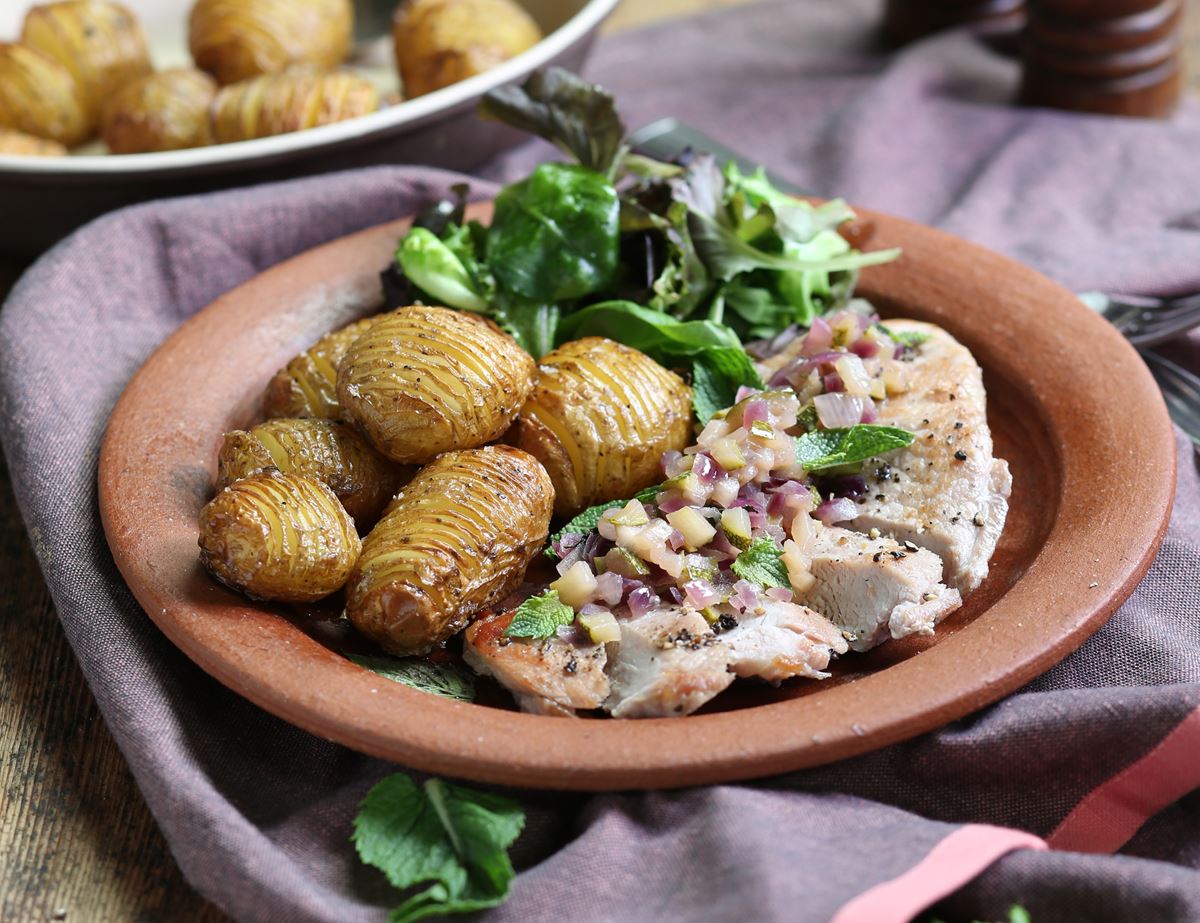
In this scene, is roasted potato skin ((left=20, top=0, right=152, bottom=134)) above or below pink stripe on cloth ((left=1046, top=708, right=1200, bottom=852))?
above

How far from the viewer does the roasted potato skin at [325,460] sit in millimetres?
2766

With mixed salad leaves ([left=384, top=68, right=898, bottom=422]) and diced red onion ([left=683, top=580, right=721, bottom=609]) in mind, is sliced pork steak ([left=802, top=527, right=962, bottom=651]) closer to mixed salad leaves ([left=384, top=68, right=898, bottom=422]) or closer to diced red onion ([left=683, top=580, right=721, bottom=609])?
diced red onion ([left=683, top=580, right=721, bottom=609])

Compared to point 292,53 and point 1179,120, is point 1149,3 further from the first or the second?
point 292,53

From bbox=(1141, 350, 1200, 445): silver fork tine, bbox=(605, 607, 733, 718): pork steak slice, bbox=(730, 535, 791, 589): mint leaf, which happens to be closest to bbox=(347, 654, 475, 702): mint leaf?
bbox=(605, 607, 733, 718): pork steak slice

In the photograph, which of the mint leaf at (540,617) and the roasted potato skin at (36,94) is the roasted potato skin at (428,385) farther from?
the roasted potato skin at (36,94)

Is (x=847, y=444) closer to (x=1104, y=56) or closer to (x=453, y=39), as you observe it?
(x=453, y=39)

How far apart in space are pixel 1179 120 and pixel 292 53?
341cm

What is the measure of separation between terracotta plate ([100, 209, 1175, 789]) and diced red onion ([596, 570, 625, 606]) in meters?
0.29

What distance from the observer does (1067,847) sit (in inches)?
94.8

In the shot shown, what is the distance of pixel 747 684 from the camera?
8.50 feet

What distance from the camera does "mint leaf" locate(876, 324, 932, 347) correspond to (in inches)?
129

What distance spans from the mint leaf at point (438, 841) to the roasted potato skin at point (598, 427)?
78 centimetres

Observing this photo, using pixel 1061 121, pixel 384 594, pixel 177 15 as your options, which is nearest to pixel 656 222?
pixel 384 594

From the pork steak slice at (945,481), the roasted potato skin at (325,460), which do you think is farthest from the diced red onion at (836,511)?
the roasted potato skin at (325,460)
